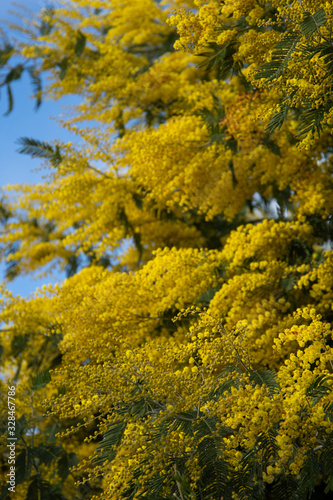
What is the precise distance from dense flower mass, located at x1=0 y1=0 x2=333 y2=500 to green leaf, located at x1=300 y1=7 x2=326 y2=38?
0.06 feet

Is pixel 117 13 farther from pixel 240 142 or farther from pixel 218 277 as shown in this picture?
pixel 218 277

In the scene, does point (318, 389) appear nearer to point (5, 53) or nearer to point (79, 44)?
point (79, 44)

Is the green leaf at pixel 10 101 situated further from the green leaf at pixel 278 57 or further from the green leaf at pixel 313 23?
the green leaf at pixel 313 23

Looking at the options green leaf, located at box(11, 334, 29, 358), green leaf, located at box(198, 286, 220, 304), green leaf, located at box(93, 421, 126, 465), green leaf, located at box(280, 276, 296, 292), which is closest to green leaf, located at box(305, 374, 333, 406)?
green leaf, located at box(93, 421, 126, 465)

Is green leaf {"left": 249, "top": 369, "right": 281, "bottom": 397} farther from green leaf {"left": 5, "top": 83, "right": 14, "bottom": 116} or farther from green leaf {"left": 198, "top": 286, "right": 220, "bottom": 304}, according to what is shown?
green leaf {"left": 5, "top": 83, "right": 14, "bottom": 116}

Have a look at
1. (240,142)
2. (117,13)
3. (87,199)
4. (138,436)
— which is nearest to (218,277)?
(240,142)

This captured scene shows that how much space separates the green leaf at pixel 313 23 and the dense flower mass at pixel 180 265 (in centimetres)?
2

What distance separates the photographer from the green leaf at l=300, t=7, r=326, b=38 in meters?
2.73

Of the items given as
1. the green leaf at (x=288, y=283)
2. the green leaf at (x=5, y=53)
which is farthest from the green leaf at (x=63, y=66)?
the green leaf at (x=288, y=283)

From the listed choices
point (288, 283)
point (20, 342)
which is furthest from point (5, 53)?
point (288, 283)

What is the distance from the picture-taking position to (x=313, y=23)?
9.09 ft

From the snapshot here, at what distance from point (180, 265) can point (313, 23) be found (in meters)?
2.42

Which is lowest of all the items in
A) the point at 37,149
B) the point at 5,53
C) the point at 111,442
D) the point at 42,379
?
the point at 111,442

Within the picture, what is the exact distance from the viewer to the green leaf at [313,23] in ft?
→ 8.95
